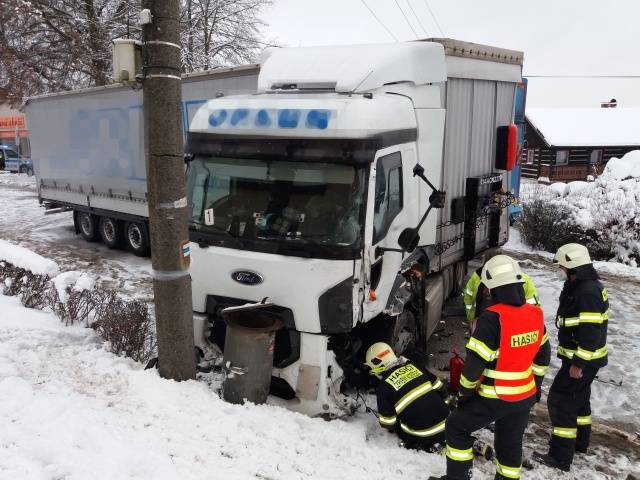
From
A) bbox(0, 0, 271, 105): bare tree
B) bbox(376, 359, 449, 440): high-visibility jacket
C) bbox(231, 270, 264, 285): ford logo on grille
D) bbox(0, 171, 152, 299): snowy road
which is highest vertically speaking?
bbox(0, 0, 271, 105): bare tree

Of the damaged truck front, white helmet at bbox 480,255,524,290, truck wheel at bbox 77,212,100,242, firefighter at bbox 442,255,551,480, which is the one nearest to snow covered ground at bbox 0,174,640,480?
firefighter at bbox 442,255,551,480

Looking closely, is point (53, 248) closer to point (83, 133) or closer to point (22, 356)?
point (83, 133)

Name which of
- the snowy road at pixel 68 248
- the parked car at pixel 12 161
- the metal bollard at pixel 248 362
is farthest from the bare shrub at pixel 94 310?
the parked car at pixel 12 161

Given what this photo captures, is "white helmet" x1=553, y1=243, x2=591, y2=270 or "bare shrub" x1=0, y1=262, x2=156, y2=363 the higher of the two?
"white helmet" x1=553, y1=243, x2=591, y2=270

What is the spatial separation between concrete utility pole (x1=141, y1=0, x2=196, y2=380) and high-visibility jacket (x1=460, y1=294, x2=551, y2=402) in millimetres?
2215

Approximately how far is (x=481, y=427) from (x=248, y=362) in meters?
1.85

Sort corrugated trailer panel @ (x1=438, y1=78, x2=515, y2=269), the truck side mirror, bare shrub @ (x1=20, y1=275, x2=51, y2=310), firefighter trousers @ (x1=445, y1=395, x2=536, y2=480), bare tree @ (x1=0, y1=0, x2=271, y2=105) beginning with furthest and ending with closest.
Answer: bare tree @ (x1=0, y1=0, x2=271, y2=105) → corrugated trailer panel @ (x1=438, y1=78, x2=515, y2=269) → bare shrub @ (x1=20, y1=275, x2=51, y2=310) → the truck side mirror → firefighter trousers @ (x1=445, y1=395, x2=536, y2=480)

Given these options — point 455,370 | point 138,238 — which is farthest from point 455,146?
point 138,238

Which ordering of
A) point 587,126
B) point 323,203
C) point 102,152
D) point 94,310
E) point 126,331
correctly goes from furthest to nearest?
point 587,126 < point 102,152 < point 94,310 < point 126,331 < point 323,203

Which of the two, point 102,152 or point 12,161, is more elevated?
point 102,152

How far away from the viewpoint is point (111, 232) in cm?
1271

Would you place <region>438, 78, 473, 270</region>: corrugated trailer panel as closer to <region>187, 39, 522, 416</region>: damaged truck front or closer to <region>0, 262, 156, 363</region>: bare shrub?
<region>187, 39, 522, 416</region>: damaged truck front

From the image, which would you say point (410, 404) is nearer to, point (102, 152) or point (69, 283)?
point (69, 283)

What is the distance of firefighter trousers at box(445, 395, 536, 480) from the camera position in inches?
149
